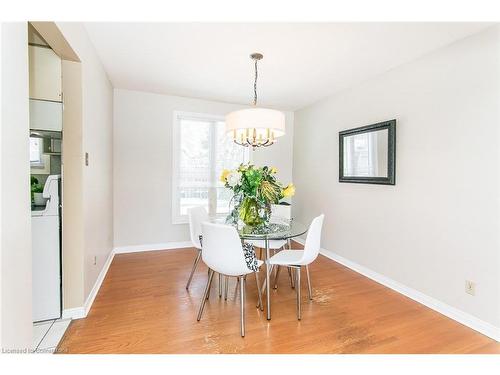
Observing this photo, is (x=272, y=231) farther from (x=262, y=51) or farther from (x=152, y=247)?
(x=152, y=247)

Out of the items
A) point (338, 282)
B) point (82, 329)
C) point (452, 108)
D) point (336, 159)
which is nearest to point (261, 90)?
point (336, 159)

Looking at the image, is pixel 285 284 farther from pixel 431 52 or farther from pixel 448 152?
pixel 431 52

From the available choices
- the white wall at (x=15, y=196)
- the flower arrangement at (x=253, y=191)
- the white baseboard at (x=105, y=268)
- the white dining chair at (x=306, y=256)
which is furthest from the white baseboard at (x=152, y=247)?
the white wall at (x=15, y=196)

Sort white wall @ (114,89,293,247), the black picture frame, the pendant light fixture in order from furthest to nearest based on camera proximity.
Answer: white wall @ (114,89,293,247) < the black picture frame < the pendant light fixture

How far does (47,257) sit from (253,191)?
66.9 inches

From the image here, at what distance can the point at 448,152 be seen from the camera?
2211 mm

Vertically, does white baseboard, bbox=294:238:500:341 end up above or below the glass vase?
below

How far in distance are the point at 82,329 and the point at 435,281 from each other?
2981 millimetres

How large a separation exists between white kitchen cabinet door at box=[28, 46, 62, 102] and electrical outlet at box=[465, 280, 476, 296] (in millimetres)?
3537

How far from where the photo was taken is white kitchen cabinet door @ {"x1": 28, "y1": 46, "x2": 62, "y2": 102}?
192cm

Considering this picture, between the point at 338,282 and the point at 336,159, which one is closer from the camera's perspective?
the point at 338,282

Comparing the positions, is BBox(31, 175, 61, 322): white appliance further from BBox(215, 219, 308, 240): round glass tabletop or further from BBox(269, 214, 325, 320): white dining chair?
BBox(269, 214, 325, 320): white dining chair

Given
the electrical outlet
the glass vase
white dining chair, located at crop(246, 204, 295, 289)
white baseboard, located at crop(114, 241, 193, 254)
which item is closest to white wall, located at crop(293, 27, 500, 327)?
the electrical outlet

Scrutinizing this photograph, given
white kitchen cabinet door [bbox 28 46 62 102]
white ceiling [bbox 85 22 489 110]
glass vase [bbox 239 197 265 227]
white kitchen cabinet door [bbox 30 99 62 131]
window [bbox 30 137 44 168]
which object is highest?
white ceiling [bbox 85 22 489 110]
